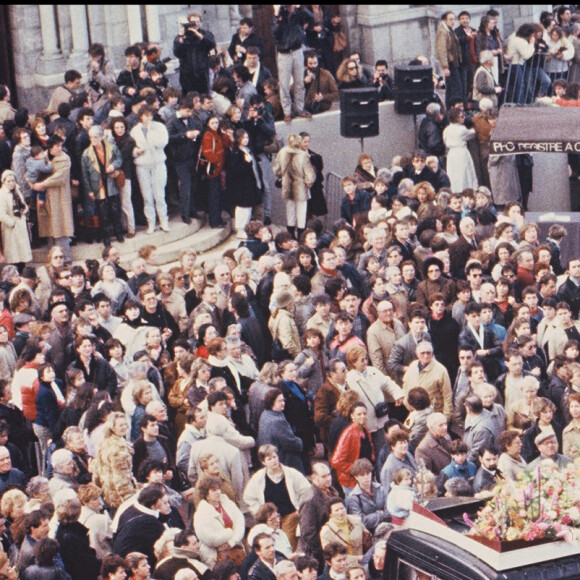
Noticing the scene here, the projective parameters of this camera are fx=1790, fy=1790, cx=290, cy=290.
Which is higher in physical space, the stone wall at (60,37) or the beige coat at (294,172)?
the stone wall at (60,37)

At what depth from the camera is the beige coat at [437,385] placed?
1545 cm

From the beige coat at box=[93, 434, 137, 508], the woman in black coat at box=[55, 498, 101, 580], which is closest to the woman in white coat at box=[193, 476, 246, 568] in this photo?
the beige coat at box=[93, 434, 137, 508]

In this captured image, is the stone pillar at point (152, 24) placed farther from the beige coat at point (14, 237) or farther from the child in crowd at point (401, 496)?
the child in crowd at point (401, 496)

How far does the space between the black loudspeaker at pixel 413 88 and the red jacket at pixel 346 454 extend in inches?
393

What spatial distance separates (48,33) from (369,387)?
32.9ft

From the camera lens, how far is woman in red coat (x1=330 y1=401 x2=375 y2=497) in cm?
1434

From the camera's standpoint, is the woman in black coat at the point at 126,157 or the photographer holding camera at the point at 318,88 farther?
the photographer holding camera at the point at 318,88

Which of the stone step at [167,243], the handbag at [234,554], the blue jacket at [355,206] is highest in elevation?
the blue jacket at [355,206]

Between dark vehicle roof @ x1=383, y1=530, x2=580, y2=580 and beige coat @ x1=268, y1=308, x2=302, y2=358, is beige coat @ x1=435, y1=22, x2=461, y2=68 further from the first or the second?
dark vehicle roof @ x1=383, y1=530, x2=580, y2=580

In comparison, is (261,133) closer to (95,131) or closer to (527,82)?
(95,131)

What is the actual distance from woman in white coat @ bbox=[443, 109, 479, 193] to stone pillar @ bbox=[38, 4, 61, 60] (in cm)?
526

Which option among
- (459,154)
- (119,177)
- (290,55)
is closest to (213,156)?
(119,177)

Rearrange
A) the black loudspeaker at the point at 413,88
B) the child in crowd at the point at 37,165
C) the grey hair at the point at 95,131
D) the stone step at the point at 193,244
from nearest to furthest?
the child in crowd at the point at 37,165 → the grey hair at the point at 95,131 → the stone step at the point at 193,244 → the black loudspeaker at the point at 413,88

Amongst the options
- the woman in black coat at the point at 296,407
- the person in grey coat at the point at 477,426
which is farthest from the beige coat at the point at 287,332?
the person in grey coat at the point at 477,426
